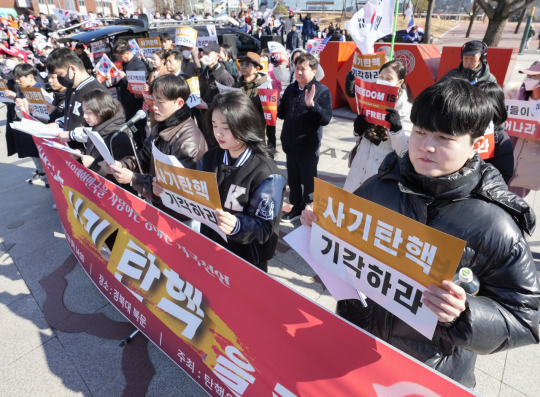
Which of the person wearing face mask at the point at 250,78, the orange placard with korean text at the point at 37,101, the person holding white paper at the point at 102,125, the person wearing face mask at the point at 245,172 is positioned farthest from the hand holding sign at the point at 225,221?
the orange placard with korean text at the point at 37,101

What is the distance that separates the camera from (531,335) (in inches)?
41.6

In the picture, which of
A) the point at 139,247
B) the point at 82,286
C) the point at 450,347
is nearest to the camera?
the point at 450,347

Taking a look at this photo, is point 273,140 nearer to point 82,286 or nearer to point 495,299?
point 82,286

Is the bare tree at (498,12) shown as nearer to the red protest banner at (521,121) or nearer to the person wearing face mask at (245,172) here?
the red protest banner at (521,121)

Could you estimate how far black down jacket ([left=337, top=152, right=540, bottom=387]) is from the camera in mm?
1017

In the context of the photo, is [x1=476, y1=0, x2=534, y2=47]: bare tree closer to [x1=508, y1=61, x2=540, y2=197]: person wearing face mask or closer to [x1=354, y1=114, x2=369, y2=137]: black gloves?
[x1=508, y1=61, x2=540, y2=197]: person wearing face mask

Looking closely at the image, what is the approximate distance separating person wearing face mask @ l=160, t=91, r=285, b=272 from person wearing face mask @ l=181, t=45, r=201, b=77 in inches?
216

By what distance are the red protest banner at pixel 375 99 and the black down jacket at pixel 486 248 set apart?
1546 mm

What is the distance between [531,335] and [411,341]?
39 centimetres

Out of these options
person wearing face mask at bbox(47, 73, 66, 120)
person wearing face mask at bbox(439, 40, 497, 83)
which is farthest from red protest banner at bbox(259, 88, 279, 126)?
person wearing face mask at bbox(47, 73, 66, 120)

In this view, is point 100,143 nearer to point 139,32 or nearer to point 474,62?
point 474,62

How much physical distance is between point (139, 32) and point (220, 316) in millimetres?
12056

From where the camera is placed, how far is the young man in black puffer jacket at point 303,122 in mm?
3465

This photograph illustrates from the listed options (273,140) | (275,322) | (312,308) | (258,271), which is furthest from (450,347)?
(273,140)
